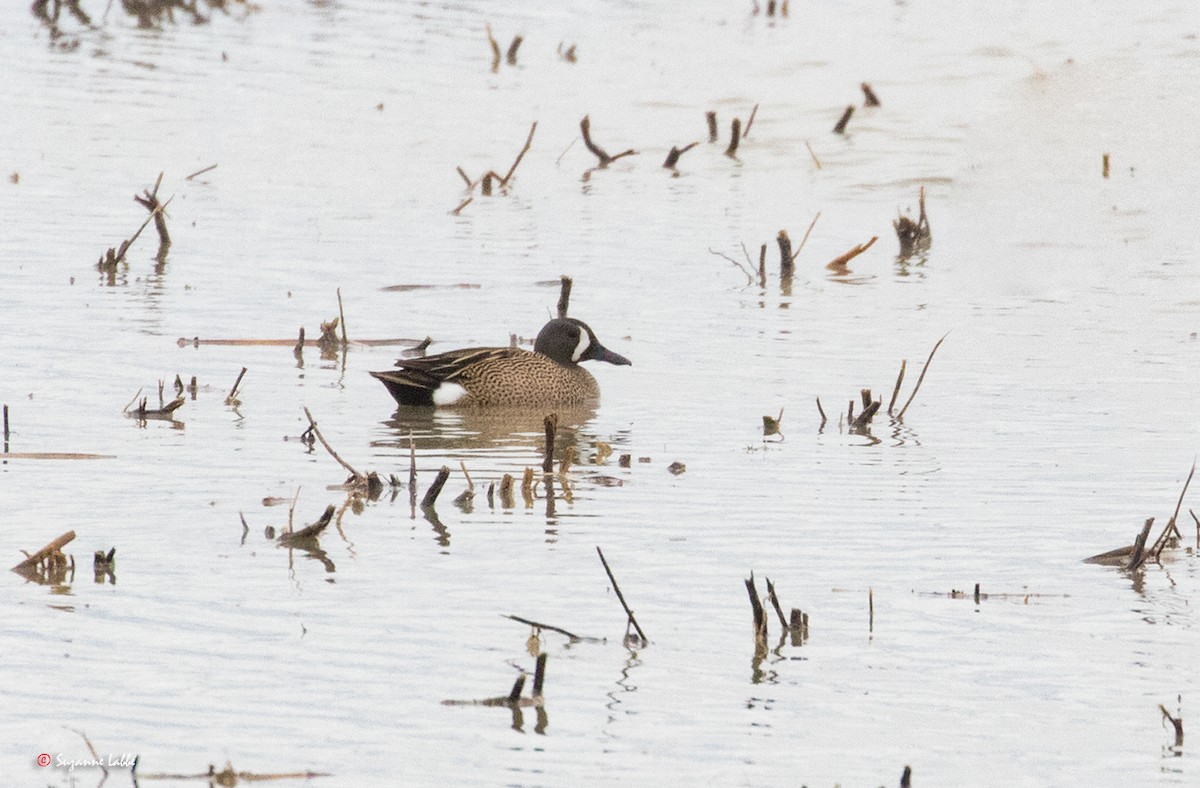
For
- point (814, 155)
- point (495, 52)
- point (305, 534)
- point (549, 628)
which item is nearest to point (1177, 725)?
point (549, 628)

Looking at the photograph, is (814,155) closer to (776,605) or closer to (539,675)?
(776,605)

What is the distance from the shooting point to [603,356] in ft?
36.0

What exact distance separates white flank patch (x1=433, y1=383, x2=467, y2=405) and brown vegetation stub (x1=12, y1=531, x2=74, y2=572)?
396 centimetres

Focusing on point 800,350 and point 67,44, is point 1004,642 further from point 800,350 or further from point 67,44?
point 67,44

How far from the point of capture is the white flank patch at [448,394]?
1023 centimetres

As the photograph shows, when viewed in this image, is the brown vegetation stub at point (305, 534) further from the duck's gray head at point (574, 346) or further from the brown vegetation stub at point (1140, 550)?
the duck's gray head at point (574, 346)

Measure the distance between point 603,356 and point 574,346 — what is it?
0.52ft

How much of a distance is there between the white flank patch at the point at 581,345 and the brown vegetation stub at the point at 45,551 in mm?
4833

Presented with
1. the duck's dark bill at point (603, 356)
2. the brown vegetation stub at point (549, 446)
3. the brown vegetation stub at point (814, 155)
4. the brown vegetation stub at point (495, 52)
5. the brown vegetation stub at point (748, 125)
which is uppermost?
the brown vegetation stub at point (495, 52)

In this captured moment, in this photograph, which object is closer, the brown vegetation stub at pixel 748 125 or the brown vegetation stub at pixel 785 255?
the brown vegetation stub at pixel 785 255

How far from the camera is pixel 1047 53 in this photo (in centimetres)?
2397

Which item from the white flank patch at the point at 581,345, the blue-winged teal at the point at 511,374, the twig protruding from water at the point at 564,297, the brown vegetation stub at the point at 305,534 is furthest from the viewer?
the twig protruding from water at the point at 564,297

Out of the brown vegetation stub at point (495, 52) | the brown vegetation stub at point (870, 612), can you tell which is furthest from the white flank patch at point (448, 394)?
the brown vegetation stub at point (495, 52)

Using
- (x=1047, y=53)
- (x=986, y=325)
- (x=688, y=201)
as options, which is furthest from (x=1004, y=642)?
(x=1047, y=53)
